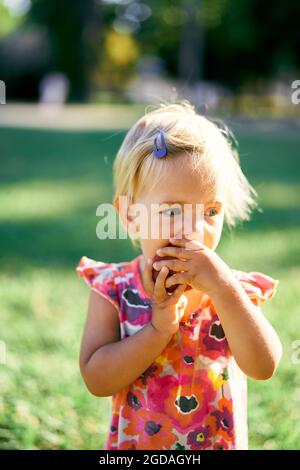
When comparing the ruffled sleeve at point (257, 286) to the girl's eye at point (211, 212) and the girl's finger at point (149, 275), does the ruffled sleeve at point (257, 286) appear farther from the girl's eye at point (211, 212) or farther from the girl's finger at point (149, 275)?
the girl's finger at point (149, 275)

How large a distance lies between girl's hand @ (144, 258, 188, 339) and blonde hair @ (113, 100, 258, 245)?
0.85ft

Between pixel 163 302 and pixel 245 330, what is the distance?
0.74 ft

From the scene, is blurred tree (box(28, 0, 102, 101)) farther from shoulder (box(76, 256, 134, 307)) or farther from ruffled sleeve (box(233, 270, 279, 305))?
ruffled sleeve (box(233, 270, 279, 305))

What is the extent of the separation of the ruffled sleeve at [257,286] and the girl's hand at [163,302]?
293 millimetres

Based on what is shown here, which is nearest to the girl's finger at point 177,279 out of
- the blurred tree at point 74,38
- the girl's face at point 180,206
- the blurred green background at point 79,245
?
the girl's face at point 180,206

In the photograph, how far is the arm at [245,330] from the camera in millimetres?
1681

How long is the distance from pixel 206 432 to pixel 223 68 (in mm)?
31243

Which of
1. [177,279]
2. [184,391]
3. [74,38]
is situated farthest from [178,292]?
[74,38]

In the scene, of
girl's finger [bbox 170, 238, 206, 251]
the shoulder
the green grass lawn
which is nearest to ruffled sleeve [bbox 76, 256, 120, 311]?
the shoulder

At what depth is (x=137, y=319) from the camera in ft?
6.24

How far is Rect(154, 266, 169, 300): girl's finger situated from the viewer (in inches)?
65.0

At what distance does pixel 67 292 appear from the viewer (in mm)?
4352

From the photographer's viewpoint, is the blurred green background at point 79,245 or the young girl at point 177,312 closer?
the young girl at point 177,312

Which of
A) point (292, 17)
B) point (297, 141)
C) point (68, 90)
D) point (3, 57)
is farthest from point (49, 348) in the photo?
point (3, 57)
